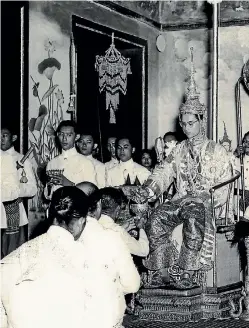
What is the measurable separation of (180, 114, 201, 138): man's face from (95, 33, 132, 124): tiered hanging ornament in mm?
3982

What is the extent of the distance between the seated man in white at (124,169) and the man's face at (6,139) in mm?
1432

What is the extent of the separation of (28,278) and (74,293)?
0.84ft

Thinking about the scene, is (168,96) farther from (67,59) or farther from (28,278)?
(28,278)

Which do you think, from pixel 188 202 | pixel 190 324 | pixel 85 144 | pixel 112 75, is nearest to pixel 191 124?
pixel 188 202

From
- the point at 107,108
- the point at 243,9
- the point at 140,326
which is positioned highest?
the point at 243,9

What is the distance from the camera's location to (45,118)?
9.19 metres

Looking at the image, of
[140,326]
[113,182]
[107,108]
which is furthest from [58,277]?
[107,108]

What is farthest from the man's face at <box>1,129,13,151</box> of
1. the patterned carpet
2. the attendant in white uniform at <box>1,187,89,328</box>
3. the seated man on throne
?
the attendant in white uniform at <box>1,187,89,328</box>

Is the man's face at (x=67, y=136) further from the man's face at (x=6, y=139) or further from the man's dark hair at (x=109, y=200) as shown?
the man's dark hair at (x=109, y=200)

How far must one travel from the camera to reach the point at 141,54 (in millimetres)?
11742

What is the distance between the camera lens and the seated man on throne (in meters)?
6.10

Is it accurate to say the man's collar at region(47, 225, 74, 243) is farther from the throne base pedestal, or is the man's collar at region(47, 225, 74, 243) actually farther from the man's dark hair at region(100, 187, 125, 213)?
the throne base pedestal

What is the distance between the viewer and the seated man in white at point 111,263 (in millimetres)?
3805

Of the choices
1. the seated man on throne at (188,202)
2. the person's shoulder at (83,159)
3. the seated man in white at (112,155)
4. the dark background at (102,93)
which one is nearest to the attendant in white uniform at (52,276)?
the seated man on throne at (188,202)
